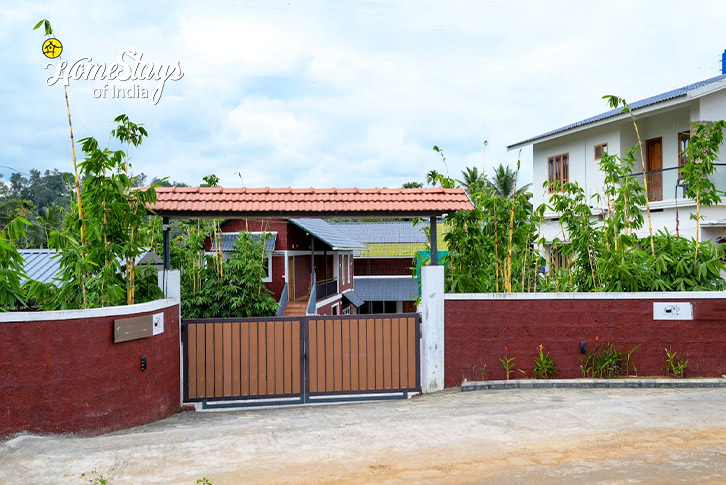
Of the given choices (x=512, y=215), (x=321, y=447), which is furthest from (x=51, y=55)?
(x=512, y=215)

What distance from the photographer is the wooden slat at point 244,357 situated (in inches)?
375

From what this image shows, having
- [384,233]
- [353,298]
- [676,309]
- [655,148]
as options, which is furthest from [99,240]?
[384,233]

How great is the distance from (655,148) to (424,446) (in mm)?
13530

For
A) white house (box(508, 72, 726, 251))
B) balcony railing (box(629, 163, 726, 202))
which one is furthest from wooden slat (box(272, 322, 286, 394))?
balcony railing (box(629, 163, 726, 202))

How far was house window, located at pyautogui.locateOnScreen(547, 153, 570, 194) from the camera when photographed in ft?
66.5

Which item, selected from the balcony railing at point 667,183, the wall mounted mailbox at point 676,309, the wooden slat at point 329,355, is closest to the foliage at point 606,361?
the wall mounted mailbox at point 676,309

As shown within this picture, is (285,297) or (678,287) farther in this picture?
(285,297)

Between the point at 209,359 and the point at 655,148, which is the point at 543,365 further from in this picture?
the point at 655,148

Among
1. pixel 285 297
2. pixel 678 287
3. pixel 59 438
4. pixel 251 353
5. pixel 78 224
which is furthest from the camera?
pixel 285 297

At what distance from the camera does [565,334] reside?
9891 mm

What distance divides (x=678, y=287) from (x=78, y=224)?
9371mm

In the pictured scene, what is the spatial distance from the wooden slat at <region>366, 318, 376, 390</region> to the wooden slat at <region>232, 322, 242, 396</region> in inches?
78.3

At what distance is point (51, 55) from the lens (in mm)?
9195

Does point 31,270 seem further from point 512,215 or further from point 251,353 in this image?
point 512,215
